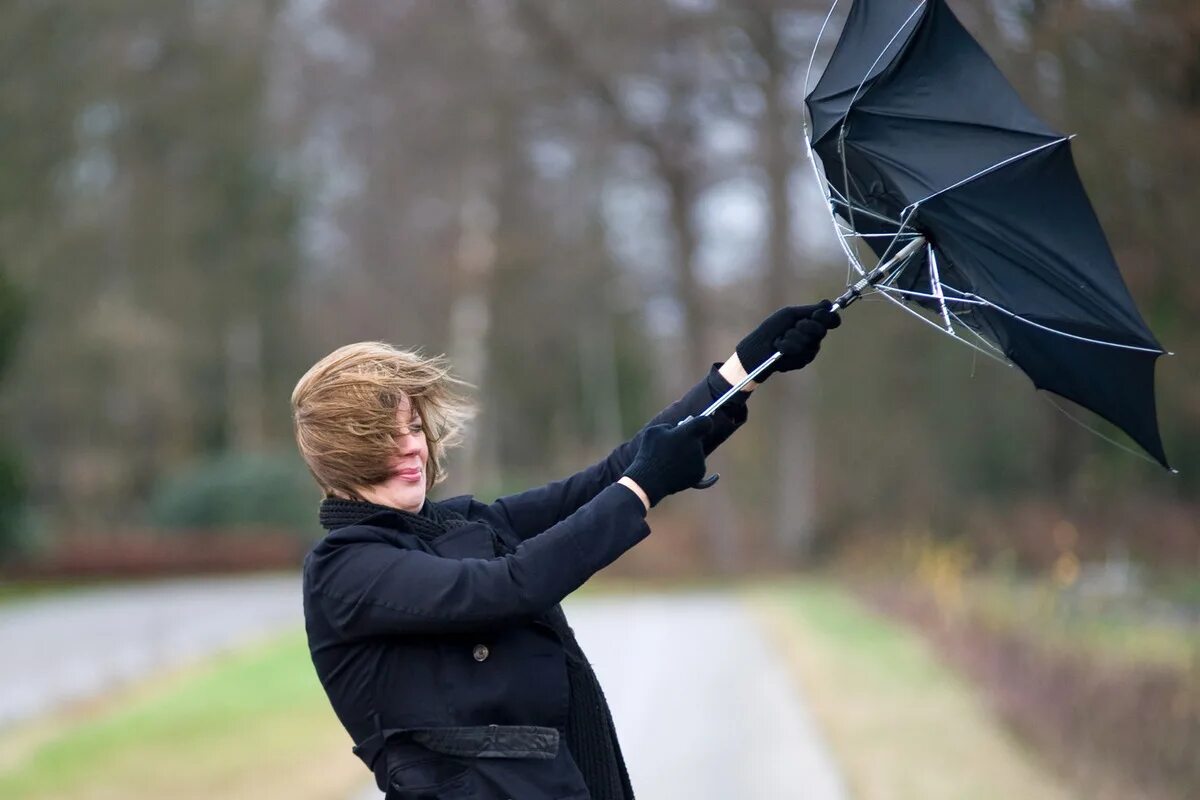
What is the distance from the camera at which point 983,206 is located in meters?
3.67

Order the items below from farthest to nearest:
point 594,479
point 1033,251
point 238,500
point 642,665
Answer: point 238,500 < point 642,665 < point 594,479 < point 1033,251

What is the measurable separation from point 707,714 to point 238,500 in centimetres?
2666

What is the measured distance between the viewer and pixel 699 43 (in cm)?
2975

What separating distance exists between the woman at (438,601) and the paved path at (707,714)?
5960 millimetres

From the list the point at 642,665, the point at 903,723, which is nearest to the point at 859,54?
the point at 903,723

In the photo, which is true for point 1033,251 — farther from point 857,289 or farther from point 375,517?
point 375,517

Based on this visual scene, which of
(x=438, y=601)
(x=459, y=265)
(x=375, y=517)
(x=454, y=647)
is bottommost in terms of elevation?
(x=454, y=647)

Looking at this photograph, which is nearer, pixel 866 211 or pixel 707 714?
pixel 866 211

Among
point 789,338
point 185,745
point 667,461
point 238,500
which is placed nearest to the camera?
point 667,461

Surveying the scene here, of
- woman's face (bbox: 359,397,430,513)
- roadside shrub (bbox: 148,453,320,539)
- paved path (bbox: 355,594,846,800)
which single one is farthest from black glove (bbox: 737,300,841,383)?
roadside shrub (bbox: 148,453,320,539)

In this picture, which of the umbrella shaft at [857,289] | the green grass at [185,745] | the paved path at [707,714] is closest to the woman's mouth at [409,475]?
the umbrella shaft at [857,289]

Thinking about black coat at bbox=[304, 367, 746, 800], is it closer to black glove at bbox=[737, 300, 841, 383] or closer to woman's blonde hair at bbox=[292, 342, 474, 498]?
woman's blonde hair at bbox=[292, 342, 474, 498]

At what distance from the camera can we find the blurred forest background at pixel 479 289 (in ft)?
95.3

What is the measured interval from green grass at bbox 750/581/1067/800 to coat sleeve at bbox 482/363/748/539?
497cm
